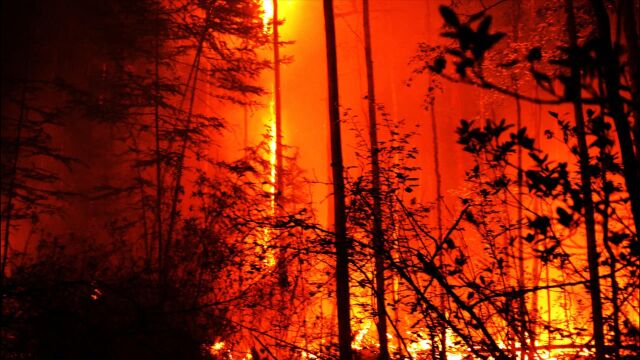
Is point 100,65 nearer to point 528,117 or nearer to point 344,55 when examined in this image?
point 344,55

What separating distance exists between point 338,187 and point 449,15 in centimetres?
285

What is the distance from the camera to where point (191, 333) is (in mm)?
5723

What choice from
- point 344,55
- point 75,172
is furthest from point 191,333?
point 75,172

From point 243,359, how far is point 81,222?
8.71m

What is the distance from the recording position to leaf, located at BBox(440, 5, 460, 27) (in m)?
1.49

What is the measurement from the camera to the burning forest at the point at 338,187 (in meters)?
2.20

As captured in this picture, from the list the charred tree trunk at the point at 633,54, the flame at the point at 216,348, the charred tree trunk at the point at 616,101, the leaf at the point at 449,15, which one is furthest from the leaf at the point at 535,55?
the flame at the point at 216,348

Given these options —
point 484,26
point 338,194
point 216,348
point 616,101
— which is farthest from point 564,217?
point 216,348

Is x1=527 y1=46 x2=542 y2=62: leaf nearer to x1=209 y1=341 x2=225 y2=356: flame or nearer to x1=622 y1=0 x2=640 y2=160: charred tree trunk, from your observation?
x1=622 y1=0 x2=640 y2=160: charred tree trunk

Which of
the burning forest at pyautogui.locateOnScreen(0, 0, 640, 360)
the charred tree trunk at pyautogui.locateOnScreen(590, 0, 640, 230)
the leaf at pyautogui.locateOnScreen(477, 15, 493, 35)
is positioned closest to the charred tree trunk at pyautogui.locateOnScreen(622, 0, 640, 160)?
the burning forest at pyautogui.locateOnScreen(0, 0, 640, 360)

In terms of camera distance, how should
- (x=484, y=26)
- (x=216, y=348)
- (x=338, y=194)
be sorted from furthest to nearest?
(x=216, y=348) < (x=338, y=194) < (x=484, y=26)

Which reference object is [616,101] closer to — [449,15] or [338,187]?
[449,15]

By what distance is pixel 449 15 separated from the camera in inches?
59.0

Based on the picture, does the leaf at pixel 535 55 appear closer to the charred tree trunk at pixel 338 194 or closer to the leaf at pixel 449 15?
the leaf at pixel 449 15
